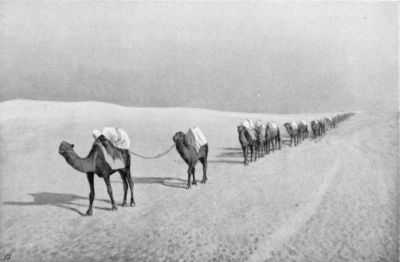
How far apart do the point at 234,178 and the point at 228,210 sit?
13.7 feet

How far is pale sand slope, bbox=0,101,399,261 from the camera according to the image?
6.40 m

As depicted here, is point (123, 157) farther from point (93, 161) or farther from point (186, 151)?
point (186, 151)

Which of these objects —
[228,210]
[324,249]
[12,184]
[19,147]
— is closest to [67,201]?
[12,184]

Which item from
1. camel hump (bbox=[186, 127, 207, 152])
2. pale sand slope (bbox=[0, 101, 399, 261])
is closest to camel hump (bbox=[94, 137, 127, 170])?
pale sand slope (bbox=[0, 101, 399, 261])

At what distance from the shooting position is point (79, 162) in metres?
7.75

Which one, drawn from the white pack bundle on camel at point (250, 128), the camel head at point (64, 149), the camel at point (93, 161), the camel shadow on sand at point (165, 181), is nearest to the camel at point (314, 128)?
the white pack bundle on camel at point (250, 128)

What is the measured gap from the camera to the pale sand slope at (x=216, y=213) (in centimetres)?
640

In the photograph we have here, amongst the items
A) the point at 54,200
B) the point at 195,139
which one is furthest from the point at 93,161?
the point at 195,139

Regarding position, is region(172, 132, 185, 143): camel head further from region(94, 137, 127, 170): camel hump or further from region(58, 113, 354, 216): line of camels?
region(94, 137, 127, 170): camel hump

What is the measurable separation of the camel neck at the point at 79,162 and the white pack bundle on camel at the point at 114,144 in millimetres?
431

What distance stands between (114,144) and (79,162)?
124 cm

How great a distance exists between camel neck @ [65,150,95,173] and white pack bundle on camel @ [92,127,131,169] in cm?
43

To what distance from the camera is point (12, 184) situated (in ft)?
39.8

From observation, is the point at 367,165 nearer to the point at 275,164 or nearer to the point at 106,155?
the point at 275,164
